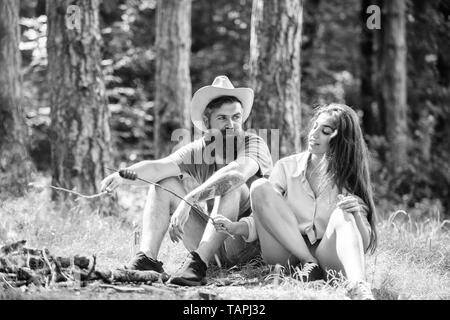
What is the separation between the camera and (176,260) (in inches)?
229

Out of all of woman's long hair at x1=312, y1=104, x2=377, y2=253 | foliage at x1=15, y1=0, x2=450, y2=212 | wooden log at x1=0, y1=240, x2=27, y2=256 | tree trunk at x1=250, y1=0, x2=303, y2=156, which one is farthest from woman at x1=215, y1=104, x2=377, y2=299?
foliage at x1=15, y1=0, x2=450, y2=212

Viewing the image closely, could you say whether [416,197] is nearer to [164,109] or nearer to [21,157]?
[164,109]

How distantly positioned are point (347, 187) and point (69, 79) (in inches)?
139

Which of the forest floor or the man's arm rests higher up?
the man's arm

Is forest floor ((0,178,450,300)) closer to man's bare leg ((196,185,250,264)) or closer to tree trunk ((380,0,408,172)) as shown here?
man's bare leg ((196,185,250,264))

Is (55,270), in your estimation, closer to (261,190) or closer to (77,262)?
(77,262)

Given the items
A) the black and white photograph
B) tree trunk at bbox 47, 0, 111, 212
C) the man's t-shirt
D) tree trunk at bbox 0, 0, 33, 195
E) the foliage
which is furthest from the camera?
the foliage

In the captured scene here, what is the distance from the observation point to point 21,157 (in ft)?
25.9

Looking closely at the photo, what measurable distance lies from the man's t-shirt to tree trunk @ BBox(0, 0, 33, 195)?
2758 millimetres

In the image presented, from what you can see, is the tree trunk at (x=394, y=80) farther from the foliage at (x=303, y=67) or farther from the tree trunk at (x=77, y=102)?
the tree trunk at (x=77, y=102)

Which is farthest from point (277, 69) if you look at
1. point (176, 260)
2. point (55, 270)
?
→ point (55, 270)

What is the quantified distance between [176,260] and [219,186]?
0.96 metres

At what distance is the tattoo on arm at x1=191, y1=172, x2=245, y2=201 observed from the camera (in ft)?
16.7
